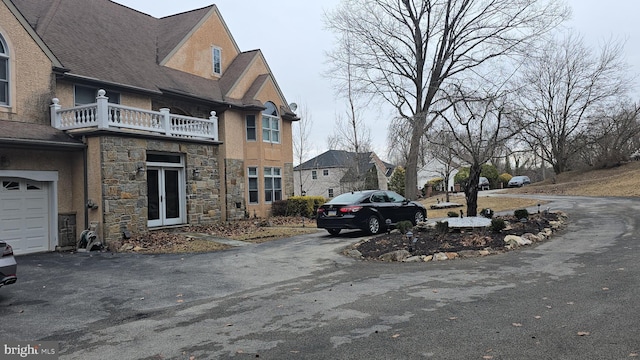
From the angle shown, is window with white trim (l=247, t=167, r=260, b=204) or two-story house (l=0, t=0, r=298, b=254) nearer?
two-story house (l=0, t=0, r=298, b=254)

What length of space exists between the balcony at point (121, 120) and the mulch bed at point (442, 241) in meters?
8.80

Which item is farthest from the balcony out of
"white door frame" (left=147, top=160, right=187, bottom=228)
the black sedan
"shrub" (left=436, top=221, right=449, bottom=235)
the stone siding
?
"shrub" (left=436, top=221, right=449, bottom=235)

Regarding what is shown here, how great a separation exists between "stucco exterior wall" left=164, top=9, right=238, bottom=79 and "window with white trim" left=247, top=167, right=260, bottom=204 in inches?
205

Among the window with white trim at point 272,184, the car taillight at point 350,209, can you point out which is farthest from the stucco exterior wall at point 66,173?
the window with white trim at point 272,184

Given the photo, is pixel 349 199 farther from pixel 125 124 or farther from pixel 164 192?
pixel 125 124

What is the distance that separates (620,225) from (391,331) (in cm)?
1199

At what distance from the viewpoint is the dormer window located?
22.9m

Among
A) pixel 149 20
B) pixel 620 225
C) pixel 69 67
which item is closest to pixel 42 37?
pixel 69 67

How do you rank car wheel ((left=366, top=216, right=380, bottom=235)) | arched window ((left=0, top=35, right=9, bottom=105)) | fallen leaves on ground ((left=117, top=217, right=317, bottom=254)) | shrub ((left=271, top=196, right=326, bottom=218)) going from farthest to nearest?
shrub ((left=271, top=196, right=326, bottom=218)), car wheel ((left=366, top=216, right=380, bottom=235)), fallen leaves on ground ((left=117, top=217, right=317, bottom=254)), arched window ((left=0, top=35, right=9, bottom=105))

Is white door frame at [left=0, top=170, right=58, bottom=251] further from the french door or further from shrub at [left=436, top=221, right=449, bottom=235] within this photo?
shrub at [left=436, top=221, right=449, bottom=235]

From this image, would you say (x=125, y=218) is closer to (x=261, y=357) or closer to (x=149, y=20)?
(x=261, y=357)

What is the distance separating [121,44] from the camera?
19.1 metres

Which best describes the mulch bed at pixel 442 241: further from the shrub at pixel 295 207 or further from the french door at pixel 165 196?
the shrub at pixel 295 207

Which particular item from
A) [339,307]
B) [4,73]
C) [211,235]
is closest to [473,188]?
[211,235]
